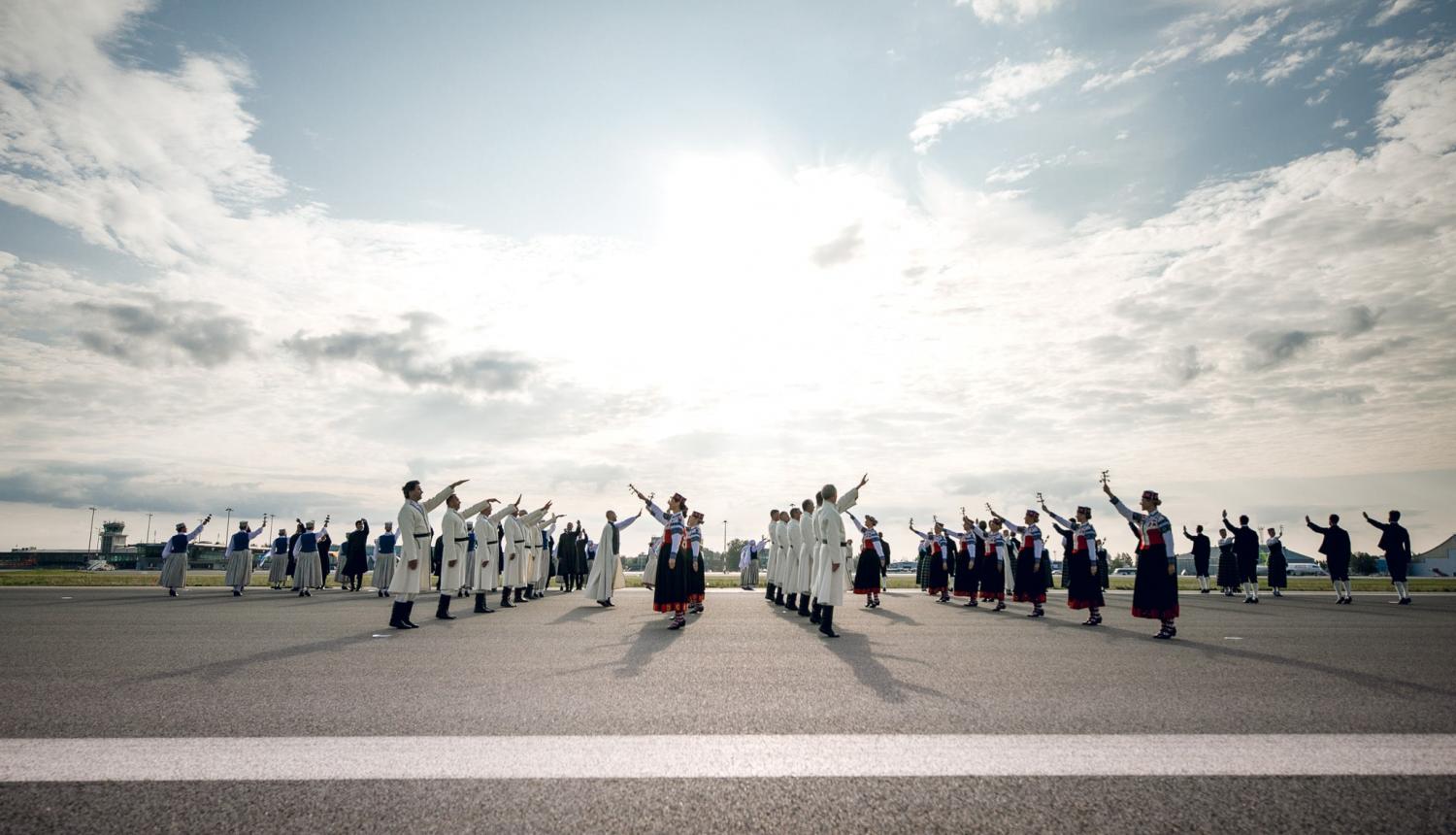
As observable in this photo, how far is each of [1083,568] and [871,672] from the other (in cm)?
887

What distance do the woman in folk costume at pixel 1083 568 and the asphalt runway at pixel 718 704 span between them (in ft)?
3.32

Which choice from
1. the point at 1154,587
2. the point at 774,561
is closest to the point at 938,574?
the point at 774,561

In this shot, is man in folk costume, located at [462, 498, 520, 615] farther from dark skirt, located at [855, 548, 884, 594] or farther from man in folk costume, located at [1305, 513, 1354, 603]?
man in folk costume, located at [1305, 513, 1354, 603]

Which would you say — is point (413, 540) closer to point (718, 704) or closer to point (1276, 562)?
point (718, 704)

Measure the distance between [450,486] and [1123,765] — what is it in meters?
11.4

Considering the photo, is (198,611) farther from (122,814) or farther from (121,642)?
(122,814)

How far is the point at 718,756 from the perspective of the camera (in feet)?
14.7

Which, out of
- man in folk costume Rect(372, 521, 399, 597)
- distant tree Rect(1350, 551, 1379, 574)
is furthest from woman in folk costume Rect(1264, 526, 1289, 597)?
distant tree Rect(1350, 551, 1379, 574)

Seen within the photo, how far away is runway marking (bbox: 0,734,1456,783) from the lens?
164 inches

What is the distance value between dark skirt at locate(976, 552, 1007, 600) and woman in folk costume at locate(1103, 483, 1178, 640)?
20.6 feet

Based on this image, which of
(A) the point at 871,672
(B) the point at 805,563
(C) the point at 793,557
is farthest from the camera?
(C) the point at 793,557

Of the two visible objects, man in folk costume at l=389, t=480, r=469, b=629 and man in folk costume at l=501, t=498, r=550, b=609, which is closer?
man in folk costume at l=389, t=480, r=469, b=629

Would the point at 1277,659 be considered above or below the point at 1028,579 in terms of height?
below

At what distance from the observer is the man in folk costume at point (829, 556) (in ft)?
38.9
